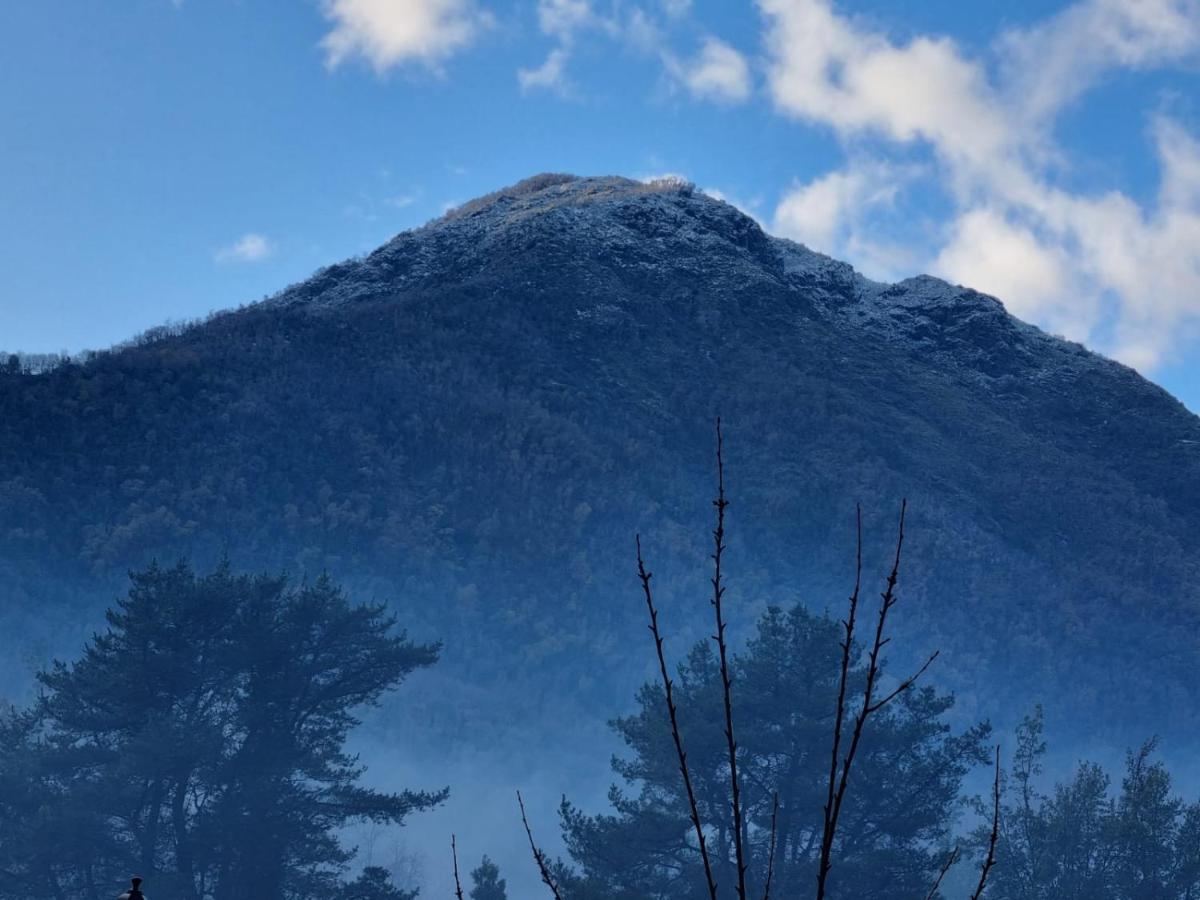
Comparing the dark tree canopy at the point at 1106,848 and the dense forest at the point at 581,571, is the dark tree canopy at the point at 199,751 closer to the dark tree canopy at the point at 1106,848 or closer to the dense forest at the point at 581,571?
the dense forest at the point at 581,571

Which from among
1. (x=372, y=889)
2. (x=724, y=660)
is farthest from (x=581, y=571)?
(x=724, y=660)

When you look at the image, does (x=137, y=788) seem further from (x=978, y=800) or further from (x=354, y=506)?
(x=354, y=506)

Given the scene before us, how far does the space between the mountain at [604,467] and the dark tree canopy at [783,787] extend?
4008 cm

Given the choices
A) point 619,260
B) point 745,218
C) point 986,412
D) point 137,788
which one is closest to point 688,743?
point 137,788

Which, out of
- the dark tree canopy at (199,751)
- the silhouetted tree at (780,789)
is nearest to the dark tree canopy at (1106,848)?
the silhouetted tree at (780,789)

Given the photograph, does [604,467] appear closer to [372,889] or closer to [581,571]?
[581,571]

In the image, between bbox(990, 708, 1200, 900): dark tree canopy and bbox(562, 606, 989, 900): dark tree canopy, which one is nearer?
bbox(562, 606, 989, 900): dark tree canopy

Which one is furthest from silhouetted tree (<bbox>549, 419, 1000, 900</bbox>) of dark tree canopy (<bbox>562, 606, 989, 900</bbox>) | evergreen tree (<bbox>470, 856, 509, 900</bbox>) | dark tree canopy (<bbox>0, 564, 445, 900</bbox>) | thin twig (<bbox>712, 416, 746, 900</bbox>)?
thin twig (<bbox>712, 416, 746, 900</bbox>)

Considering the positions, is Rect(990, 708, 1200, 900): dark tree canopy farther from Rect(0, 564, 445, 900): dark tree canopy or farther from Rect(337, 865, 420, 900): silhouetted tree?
Rect(0, 564, 445, 900): dark tree canopy

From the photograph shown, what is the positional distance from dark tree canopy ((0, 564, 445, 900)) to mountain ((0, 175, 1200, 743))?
→ 107ft

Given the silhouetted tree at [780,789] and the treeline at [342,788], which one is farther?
the treeline at [342,788]

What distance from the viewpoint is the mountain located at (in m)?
78.4

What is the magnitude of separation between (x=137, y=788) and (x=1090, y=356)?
130919 mm

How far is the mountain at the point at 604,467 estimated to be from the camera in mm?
78375
